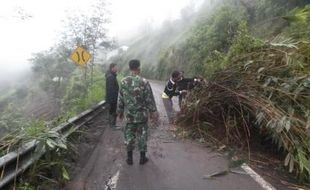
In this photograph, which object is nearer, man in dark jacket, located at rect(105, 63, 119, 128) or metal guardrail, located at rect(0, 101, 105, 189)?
metal guardrail, located at rect(0, 101, 105, 189)

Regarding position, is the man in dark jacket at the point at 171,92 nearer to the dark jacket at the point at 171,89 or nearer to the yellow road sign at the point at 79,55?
the dark jacket at the point at 171,89

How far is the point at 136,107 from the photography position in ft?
26.3

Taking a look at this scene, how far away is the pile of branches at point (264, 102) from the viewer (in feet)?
23.9

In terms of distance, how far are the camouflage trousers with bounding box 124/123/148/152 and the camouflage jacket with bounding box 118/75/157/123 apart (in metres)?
0.13

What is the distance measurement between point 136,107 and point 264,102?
8.32ft

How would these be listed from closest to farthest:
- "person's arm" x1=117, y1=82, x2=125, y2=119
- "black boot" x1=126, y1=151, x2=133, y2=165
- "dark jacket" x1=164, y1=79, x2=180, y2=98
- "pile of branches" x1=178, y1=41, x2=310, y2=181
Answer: "pile of branches" x1=178, y1=41, x2=310, y2=181
"black boot" x1=126, y1=151, x2=133, y2=165
"person's arm" x1=117, y1=82, x2=125, y2=119
"dark jacket" x1=164, y1=79, x2=180, y2=98

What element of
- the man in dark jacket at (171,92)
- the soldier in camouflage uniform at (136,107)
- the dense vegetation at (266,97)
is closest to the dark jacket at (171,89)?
the man in dark jacket at (171,92)

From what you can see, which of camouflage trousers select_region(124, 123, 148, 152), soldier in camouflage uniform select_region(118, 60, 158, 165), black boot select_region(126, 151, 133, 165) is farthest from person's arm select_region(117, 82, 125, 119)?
black boot select_region(126, 151, 133, 165)

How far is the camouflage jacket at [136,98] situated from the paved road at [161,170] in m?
0.92

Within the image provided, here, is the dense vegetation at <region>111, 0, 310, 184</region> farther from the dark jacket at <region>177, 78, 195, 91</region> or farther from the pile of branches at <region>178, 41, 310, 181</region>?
the dark jacket at <region>177, 78, 195, 91</region>

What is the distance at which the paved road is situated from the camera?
660 centimetres

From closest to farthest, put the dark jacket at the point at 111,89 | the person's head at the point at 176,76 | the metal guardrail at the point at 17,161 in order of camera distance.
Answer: the metal guardrail at the point at 17,161
the dark jacket at the point at 111,89
the person's head at the point at 176,76

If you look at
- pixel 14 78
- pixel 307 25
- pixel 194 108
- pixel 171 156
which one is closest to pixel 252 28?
pixel 307 25

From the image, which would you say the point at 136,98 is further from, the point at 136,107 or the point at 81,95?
the point at 81,95
